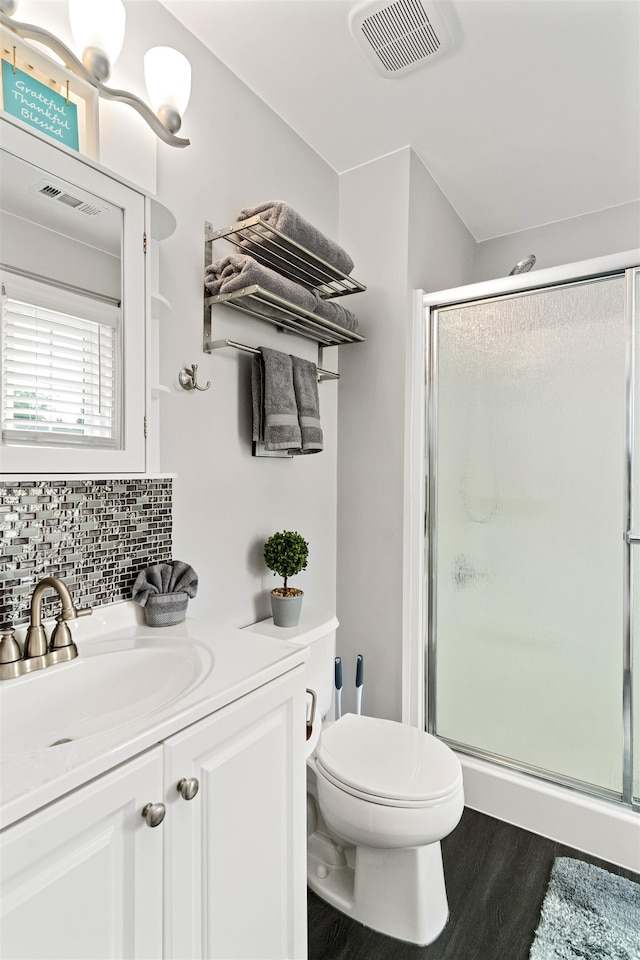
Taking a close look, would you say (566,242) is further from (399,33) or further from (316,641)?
(316,641)

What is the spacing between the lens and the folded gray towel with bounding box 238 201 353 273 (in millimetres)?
1511

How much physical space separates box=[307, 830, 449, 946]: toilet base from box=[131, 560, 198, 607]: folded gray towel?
83 centimetres

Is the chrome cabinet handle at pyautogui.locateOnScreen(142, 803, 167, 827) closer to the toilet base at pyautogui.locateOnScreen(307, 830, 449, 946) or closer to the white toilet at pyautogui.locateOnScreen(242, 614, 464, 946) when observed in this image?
the white toilet at pyautogui.locateOnScreen(242, 614, 464, 946)

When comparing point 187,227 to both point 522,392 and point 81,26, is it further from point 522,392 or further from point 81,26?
point 522,392

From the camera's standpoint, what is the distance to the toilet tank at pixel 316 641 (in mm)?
1553

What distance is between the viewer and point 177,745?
79 cm

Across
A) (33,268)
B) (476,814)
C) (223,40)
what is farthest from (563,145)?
(476,814)

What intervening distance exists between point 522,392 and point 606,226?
3.86 ft

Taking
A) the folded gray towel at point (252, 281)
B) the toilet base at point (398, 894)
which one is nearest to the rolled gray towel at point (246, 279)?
the folded gray towel at point (252, 281)

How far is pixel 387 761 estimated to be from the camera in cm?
142

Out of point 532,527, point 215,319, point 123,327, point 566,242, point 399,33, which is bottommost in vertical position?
point 532,527

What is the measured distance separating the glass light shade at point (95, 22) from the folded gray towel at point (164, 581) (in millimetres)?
1129

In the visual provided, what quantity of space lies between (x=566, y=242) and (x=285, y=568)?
2.09 m

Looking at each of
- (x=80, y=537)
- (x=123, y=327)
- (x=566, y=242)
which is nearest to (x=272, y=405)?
(x=123, y=327)
